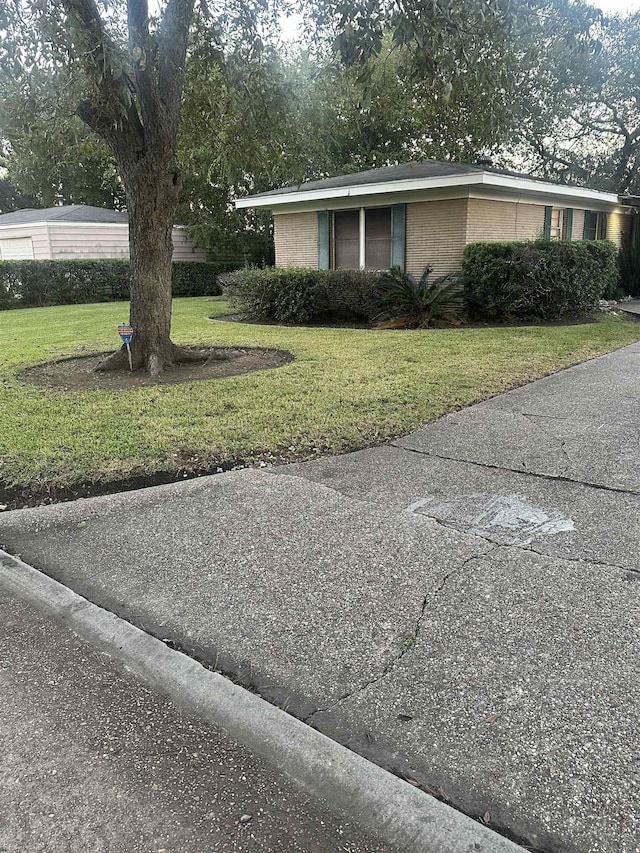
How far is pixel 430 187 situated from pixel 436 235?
3.59 ft

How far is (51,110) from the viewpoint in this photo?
307 inches

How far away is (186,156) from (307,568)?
908cm

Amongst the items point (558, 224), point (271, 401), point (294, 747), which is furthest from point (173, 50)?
point (558, 224)

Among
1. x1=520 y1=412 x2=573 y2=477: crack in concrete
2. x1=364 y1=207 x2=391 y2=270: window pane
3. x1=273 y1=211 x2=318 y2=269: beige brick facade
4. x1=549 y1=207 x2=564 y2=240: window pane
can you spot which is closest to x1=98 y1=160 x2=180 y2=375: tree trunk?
x1=520 y1=412 x2=573 y2=477: crack in concrete

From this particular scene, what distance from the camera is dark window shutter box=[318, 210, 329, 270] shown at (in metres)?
15.6

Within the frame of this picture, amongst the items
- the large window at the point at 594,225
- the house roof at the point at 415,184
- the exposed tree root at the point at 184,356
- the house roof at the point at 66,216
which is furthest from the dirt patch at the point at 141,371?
the house roof at the point at 66,216

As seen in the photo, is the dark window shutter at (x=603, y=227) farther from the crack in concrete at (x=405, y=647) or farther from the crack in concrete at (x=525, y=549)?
the crack in concrete at (x=405, y=647)

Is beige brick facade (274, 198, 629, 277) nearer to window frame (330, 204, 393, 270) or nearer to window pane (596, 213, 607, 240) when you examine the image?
window frame (330, 204, 393, 270)

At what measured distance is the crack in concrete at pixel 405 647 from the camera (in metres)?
2.19

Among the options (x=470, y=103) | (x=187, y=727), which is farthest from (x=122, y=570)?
(x=470, y=103)

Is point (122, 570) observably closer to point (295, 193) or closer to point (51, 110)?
point (51, 110)

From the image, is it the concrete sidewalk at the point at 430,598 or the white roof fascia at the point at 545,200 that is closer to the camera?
the concrete sidewalk at the point at 430,598

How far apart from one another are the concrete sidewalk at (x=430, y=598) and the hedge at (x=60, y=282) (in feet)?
54.4

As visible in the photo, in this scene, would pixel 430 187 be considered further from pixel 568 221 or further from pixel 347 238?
pixel 568 221
